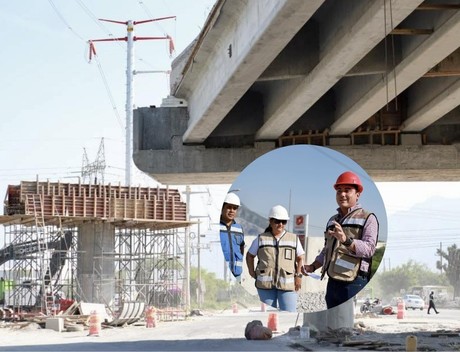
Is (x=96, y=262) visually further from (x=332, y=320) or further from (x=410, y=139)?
(x=410, y=139)

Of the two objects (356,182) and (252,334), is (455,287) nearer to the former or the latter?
(252,334)

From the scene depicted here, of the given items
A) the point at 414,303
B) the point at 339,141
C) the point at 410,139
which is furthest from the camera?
the point at 414,303

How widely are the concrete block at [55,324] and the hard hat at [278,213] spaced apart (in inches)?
1354

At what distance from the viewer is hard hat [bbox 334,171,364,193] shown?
570 cm

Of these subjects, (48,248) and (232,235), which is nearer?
(232,235)

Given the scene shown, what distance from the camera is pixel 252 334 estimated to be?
88.6 ft

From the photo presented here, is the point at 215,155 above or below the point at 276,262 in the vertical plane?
above

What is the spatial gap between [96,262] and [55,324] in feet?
56.3

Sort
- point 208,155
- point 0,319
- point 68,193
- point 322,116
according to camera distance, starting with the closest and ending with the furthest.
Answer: point 322,116
point 208,155
point 0,319
point 68,193

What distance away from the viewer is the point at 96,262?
5653cm

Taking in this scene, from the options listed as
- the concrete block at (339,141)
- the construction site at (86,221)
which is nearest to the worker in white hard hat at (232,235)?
the concrete block at (339,141)

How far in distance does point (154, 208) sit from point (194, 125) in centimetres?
3532

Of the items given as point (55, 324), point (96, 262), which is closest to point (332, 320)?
point (55, 324)

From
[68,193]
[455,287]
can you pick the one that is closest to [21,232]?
[68,193]
